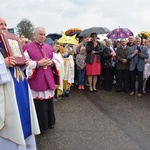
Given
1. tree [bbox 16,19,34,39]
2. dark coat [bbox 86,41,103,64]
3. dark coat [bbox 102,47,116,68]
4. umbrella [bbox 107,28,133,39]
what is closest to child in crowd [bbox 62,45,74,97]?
dark coat [bbox 86,41,103,64]

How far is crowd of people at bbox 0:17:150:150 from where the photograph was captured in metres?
2.71

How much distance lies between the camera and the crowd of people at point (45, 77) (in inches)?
107

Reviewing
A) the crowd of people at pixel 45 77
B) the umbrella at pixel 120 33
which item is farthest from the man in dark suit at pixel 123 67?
the umbrella at pixel 120 33

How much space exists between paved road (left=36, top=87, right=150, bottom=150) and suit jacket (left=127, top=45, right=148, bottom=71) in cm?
92

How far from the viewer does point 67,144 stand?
3.93 m

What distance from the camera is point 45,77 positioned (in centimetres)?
408

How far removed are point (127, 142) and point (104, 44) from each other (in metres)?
4.48

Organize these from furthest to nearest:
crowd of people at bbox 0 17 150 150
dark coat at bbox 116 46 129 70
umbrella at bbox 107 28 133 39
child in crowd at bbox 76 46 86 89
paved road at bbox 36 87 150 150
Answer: umbrella at bbox 107 28 133 39
child in crowd at bbox 76 46 86 89
dark coat at bbox 116 46 129 70
paved road at bbox 36 87 150 150
crowd of people at bbox 0 17 150 150

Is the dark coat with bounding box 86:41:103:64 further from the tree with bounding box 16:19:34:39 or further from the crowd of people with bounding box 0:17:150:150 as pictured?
the tree with bounding box 16:19:34:39

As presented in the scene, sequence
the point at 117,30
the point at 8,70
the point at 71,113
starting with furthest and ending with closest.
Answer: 1. the point at 117,30
2. the point at 71,113
3. the point at 8,70

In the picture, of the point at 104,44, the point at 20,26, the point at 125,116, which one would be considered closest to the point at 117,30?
the point at 104,44

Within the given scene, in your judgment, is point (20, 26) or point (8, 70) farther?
point (20, 26)

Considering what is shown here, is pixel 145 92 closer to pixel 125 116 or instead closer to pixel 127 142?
pixel 125 116

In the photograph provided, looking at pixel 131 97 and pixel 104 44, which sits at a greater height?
pixel 104 44
